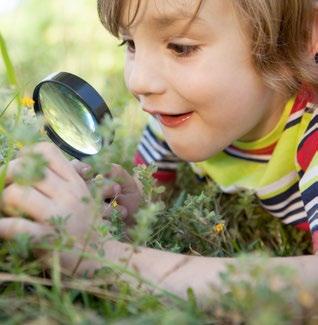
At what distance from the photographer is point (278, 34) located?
89.9 inches

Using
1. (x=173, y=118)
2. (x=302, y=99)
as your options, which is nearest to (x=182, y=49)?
(x=173, y=118)

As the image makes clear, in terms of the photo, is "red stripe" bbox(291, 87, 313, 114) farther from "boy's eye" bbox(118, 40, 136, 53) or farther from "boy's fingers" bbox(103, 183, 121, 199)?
"boy's fingers" bbox(103, 183, 121, 199)

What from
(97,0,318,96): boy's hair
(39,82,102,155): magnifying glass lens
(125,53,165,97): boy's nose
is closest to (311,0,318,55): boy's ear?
(97,0,318,96): boy's hair

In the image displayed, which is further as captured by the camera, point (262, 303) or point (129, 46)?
point (129, 46)

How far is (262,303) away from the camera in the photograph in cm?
131

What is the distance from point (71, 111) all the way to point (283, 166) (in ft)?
2.72

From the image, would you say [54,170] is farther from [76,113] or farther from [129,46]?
[129,46]

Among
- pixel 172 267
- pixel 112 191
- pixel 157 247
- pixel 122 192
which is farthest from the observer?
pixel 122 192

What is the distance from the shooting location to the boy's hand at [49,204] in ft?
5.24

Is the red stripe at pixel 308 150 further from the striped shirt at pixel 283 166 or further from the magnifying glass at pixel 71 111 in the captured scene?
the magnifying glass at pixel 71 111

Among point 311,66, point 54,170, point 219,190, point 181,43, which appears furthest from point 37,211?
point 219,190

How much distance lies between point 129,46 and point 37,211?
0.88m

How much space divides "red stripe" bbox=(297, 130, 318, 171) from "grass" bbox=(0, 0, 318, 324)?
31cm

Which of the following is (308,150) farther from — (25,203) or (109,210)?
(25,203)
